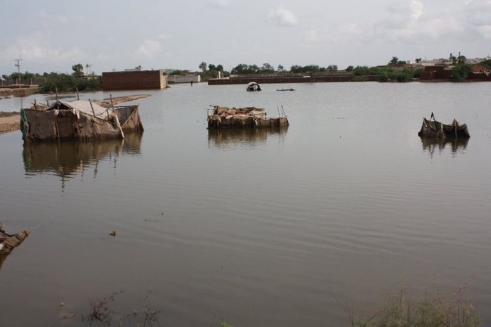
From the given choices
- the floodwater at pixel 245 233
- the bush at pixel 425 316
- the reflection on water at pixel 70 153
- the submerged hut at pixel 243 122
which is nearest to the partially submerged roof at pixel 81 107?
the reflection on water at pixel 70 153

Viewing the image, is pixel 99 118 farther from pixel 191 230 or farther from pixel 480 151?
pixel 480 151

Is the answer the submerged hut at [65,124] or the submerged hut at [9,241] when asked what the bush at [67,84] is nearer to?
the submerged hut at [65,124]

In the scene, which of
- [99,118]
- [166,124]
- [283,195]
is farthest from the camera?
[166,124]

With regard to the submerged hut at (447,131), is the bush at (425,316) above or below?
below

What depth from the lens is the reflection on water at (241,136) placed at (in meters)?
19.4

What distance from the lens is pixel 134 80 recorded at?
80.1 meters

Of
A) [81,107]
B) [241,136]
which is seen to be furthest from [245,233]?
[81,107]

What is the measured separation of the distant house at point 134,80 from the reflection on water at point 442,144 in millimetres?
66062

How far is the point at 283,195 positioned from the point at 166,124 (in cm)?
1821

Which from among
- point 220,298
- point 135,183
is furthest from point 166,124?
point 220,298

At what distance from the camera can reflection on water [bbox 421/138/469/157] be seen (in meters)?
16.8

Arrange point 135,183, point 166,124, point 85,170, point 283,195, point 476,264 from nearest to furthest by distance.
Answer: point 476,264, point 283,195, point 135,183, point 85,170, point 166,124

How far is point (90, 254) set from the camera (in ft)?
25.2

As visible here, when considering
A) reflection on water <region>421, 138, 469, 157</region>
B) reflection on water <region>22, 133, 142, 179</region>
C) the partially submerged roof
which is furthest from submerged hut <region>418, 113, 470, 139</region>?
the partially submerged roof
